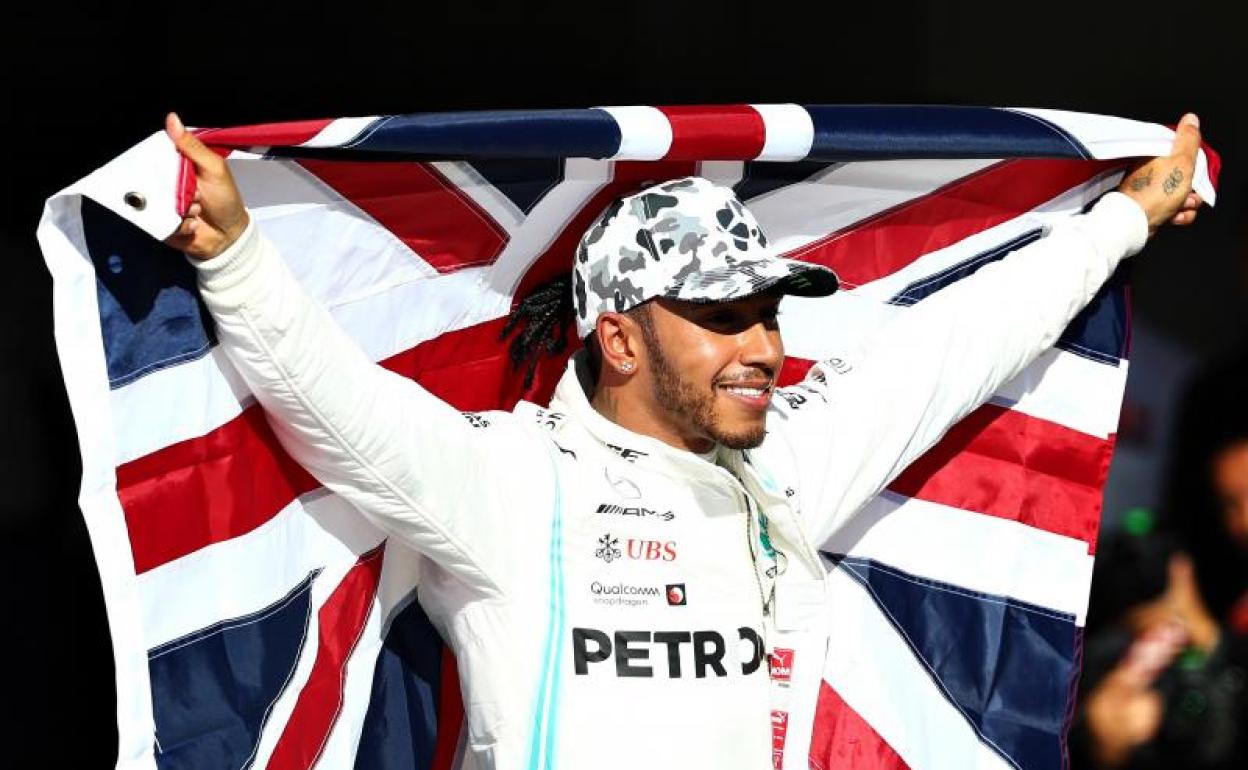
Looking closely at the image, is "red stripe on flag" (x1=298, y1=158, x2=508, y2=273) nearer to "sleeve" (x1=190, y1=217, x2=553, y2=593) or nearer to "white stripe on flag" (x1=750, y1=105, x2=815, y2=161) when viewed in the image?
"sleeve" (x1=190, y1=217, x2=553, y2=593)

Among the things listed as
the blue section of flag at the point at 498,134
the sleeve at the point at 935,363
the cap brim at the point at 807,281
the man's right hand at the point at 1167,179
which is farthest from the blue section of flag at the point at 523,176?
the man's right hand at the point at 1167,179

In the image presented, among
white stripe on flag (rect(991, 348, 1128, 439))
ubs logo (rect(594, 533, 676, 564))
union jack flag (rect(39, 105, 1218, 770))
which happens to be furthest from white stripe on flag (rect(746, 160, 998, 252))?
ubs logo (rect(594, 533, 676, 564))

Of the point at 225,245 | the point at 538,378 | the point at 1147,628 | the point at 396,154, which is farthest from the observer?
the point at 1147,628

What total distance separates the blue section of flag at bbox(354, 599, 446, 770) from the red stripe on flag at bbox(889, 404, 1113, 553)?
820 millimetres

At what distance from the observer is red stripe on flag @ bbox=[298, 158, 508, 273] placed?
8.05 ft

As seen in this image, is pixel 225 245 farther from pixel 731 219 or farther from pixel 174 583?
pixel 731 219

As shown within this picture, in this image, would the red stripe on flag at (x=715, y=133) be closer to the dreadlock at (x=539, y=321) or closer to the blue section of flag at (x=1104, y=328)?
the dreadlock at (x=539, y=321)

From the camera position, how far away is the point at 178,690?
2.31 meters

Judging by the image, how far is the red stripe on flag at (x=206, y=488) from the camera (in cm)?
225

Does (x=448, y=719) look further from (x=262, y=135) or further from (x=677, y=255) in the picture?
(x=262, y=135)

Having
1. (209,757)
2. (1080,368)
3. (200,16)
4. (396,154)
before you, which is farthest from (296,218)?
(1080,368)

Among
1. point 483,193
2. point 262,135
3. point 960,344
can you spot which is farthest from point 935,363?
point 262,135

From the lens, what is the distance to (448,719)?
107 inches

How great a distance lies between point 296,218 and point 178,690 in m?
→ 0.58
